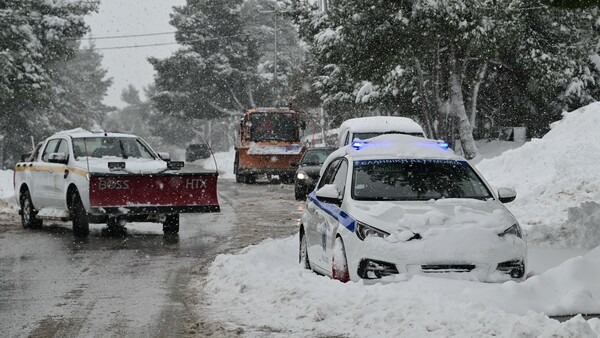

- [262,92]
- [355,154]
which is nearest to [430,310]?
[355,154]

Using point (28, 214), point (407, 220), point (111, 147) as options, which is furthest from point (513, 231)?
point (28, 214)

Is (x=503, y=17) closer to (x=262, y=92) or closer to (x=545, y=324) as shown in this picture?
(x=545, y=324)

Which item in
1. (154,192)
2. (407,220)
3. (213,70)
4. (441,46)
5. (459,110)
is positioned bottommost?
(154,192)

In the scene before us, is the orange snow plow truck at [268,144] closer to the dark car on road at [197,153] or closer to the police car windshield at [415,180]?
the police car windshield at [415,180]

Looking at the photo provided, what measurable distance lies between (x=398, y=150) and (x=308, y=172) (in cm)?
1528

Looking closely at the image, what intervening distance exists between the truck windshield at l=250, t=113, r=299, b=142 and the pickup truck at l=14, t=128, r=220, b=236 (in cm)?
1919

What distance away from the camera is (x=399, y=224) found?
836 cm

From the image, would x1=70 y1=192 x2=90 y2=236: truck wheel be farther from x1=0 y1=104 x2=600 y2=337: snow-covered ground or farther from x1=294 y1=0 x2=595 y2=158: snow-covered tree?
x1=294 y1=0 x2=595 y2=158: snow-covered tree

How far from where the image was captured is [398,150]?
10047mm

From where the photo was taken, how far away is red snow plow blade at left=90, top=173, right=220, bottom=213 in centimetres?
1506

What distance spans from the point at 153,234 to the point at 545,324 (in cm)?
1086

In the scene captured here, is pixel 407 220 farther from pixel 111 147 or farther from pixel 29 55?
pixel 29 55

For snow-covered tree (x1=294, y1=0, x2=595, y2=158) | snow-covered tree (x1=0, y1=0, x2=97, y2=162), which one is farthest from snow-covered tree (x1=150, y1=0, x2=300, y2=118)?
snow-covered tree (x1=294, y1=0, x2=595, y2=158)

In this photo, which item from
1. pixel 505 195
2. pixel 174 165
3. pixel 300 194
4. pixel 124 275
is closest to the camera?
pixel 505 195
